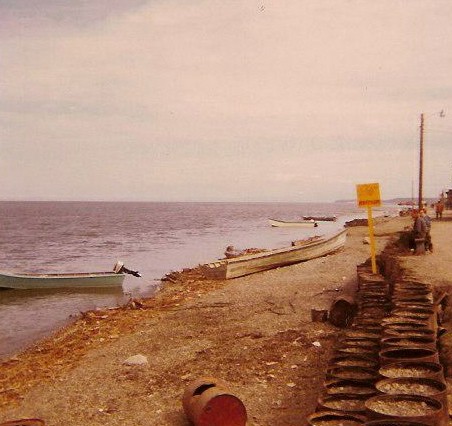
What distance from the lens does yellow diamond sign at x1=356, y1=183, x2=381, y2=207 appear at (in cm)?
1330

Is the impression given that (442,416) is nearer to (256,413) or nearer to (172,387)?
(256,413)

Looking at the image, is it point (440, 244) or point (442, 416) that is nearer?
point (442, 416)

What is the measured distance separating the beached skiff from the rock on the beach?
11.2 metres

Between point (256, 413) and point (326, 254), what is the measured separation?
2070 centimetres

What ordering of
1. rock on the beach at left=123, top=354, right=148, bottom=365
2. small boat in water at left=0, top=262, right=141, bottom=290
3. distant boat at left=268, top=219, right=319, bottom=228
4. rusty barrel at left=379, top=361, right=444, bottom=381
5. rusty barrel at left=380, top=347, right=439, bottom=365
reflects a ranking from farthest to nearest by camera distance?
1. distant boat at left=268, top=219, right=319, bottom=228
2. small boat in water at left=0, top=262, right=141, bottom=290
3. rock on the beach at left=123, top=354, right=148, bottom=365
4. rusty barrel at left=380, top=347, right=439, bottom=365
5. rusty barrel at left=379, top=361, right=444, bottom=381

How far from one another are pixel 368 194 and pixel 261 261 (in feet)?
34.9

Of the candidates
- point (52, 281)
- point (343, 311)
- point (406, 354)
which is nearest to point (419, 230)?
point (343, 311)

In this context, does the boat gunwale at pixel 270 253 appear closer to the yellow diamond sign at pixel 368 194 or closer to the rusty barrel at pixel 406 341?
the yellow diamond sign at pixel 368 194

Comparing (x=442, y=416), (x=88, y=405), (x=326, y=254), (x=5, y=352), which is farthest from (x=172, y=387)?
(x=326, y=254)

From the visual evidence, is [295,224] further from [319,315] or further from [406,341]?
[406,341]

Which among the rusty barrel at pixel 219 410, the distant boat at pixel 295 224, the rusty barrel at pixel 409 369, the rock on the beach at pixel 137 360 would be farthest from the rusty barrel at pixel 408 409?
the distant boat at pixel 295 224

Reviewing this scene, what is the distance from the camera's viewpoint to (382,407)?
18.0 feet

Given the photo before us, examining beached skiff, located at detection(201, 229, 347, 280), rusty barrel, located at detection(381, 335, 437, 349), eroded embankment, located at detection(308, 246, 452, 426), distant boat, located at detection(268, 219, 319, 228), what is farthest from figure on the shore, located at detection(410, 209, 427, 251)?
distant boat, located at detection(268, 219, 319, 228)

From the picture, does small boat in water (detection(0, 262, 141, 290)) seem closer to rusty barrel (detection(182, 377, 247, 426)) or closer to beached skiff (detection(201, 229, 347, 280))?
beached skiff (detection(201, 229, 347, 280))
